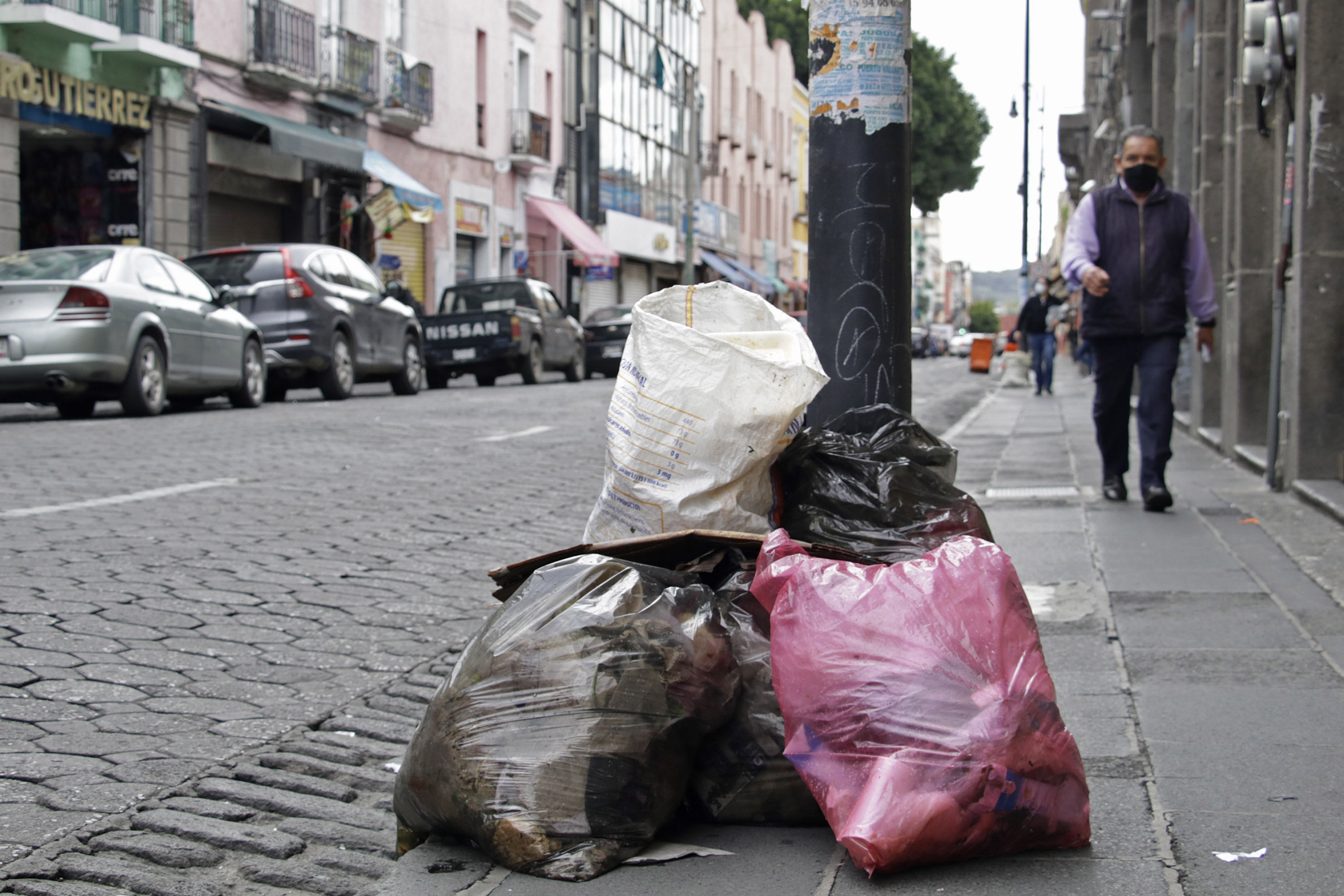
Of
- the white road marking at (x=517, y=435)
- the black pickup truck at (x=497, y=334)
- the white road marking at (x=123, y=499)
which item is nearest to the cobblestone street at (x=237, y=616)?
the white road marking at (x=123, y=499)

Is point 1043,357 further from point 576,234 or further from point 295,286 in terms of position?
point 576,234

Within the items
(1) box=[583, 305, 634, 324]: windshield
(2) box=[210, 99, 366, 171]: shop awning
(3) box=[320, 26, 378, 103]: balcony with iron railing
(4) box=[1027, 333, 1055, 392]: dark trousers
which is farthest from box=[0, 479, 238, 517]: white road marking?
(3) box=[320, 26, 378, 103]: balcony with iron railing

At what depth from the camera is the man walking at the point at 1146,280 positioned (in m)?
6.43

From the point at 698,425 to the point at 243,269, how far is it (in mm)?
13207

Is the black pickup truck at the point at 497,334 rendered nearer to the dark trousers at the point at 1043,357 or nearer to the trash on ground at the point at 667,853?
the dark trousers at the point at 1043,357

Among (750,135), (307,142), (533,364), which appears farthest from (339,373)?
(750,135)

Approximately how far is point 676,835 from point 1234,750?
123 centimetres

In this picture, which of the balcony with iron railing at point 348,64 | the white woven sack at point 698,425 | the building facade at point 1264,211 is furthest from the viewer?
the balcony with iron railing at point 348,64

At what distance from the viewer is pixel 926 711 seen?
237 centimetres

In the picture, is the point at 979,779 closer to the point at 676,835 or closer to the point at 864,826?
the point at 864,826

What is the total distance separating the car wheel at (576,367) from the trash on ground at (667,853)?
20.4 metres

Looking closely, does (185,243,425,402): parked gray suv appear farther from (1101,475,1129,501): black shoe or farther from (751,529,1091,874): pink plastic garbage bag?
(751,529,1091,874): pink plastic garbage bag

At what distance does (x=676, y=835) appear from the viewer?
8.52 feet

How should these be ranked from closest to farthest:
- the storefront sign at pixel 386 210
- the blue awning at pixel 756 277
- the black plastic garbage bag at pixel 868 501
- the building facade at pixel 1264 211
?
1. the black plastic garbage bag at pixel 868 501
2. the building facade at pixel 1264 211
3. the storefront sign at pixel 386 210
4. the blue awning at pixel 756 277
